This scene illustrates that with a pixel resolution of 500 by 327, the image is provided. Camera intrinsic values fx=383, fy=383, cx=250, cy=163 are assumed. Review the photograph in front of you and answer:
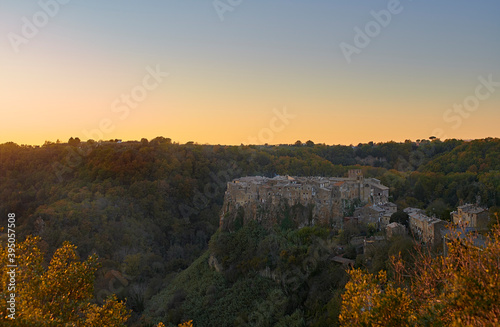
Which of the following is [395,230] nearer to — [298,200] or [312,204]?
[312,204]

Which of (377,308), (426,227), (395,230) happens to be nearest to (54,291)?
(377,308)

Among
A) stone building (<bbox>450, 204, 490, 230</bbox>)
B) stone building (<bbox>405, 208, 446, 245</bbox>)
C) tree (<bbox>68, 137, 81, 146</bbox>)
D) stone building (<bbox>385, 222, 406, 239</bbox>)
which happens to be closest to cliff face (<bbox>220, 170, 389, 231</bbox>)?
stone building (<bbox>385, 222, 406, 239</bbox>)

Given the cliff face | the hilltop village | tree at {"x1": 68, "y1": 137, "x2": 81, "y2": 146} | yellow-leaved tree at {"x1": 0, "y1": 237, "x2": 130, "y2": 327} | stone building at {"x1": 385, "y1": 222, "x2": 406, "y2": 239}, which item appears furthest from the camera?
tree at {"x1": 68, "y1": 137, "x2": 81, "y2": 146}

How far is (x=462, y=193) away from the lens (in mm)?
37219

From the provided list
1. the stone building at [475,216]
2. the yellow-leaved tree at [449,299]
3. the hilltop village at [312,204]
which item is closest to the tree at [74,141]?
the hilltop village at [312,204]

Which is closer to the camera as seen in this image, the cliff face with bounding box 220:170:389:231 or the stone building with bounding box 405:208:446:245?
the stone building with bounding box 405:208:446:245

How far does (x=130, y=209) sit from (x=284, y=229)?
26.2m

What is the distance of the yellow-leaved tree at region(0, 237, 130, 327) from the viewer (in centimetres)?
945

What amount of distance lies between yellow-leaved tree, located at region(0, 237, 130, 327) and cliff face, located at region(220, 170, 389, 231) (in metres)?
23.6

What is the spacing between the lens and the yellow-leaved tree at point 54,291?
945 centimetres

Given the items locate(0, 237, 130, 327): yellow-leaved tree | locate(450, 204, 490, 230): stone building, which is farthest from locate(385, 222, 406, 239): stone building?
locate(0, 237, 130, 327): yellow-leaved tree

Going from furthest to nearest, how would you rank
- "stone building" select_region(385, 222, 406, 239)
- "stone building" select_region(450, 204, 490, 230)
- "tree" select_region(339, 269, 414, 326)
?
"stone building" select_region(385, 222, 406, 239), "stone building" select_region(450, 204, 490, 230), "tree" select_region(339, 269, 414, 326)

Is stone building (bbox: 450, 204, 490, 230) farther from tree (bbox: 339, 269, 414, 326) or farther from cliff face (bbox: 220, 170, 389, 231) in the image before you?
tree (bbox: 339, 269, 414, 326)

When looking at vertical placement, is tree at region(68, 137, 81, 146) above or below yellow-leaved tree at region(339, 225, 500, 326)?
above
